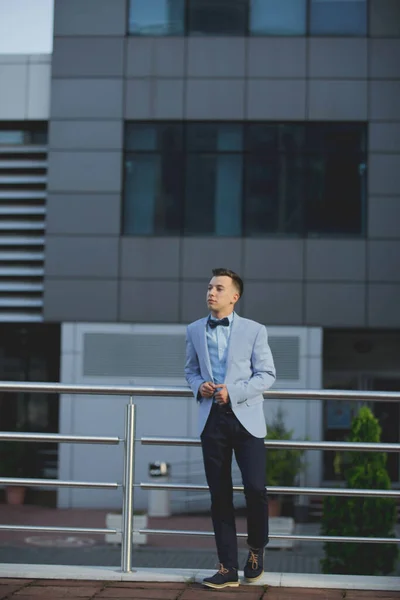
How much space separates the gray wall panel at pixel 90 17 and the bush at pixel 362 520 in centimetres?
1135

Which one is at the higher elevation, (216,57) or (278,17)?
(278,17)

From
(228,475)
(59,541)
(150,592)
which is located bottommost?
(59,541)

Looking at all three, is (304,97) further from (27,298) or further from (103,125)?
(27,298)

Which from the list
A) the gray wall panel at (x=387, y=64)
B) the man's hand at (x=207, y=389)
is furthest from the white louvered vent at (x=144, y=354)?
the man's hand at (x=207, y=389)

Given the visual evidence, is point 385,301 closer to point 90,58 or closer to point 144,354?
point 144,354

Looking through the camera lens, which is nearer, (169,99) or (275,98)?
(275,98)

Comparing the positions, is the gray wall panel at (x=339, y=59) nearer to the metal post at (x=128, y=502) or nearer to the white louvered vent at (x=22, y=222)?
the white louvered vent at (x=22, y=222)

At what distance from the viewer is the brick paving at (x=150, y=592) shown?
5527 mm

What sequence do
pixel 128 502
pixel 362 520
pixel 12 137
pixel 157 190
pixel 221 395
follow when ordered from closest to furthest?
pixel 221 395 < pixel 128 502 < pixel 362 520 < pixel 157 190 < pixel 12 137

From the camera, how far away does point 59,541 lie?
1797 cm

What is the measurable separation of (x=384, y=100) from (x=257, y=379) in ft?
54.0

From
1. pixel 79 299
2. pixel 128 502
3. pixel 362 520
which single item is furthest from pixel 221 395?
pixel 79 299

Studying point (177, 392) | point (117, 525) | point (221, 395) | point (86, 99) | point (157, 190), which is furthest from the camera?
point (86, 99)

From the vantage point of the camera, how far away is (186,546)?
17500 mm
